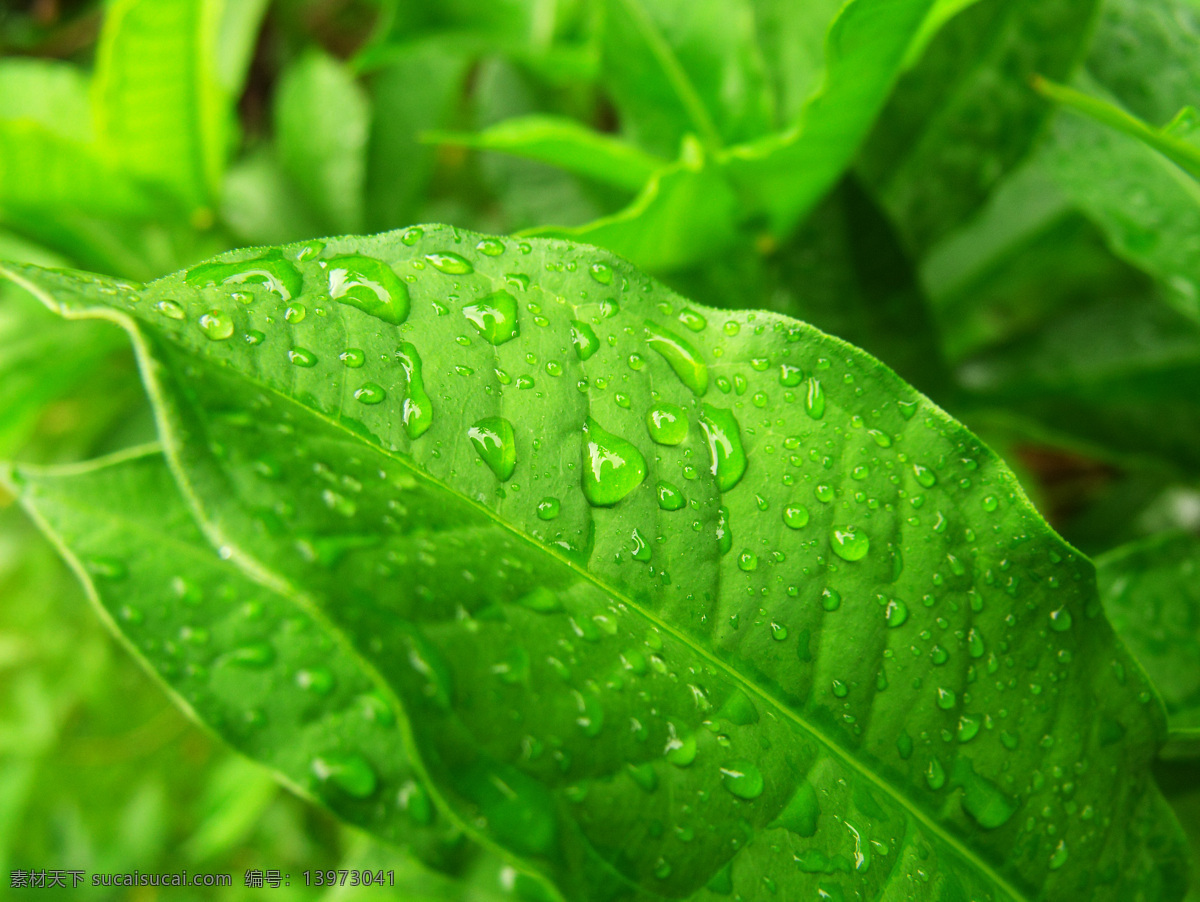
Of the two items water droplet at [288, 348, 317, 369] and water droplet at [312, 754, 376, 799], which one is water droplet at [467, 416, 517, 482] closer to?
water droplet at [288, 348, 317, 369]

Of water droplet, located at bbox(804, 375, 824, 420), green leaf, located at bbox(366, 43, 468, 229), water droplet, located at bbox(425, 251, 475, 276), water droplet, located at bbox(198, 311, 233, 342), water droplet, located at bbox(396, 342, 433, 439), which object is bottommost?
green leaf, located at bbox(366, 43, 468, 229)

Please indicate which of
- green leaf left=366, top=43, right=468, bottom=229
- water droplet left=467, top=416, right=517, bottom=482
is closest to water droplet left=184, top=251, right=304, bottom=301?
water droplet left=467, top=416, right=517, bottom=482

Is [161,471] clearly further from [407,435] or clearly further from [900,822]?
[900,822]

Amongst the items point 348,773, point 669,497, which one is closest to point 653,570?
point 669,497

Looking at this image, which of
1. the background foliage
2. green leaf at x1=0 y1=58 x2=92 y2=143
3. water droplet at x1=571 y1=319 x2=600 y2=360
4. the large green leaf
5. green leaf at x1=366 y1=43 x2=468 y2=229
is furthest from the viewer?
green leaf at x1=366 y1=43 x2=468 y2=229

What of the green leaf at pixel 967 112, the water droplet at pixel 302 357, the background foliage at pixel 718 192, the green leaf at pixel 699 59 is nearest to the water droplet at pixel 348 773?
the background foliage at pixel 718 192

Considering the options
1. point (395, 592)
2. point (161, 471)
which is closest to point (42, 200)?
point (161, 471)
